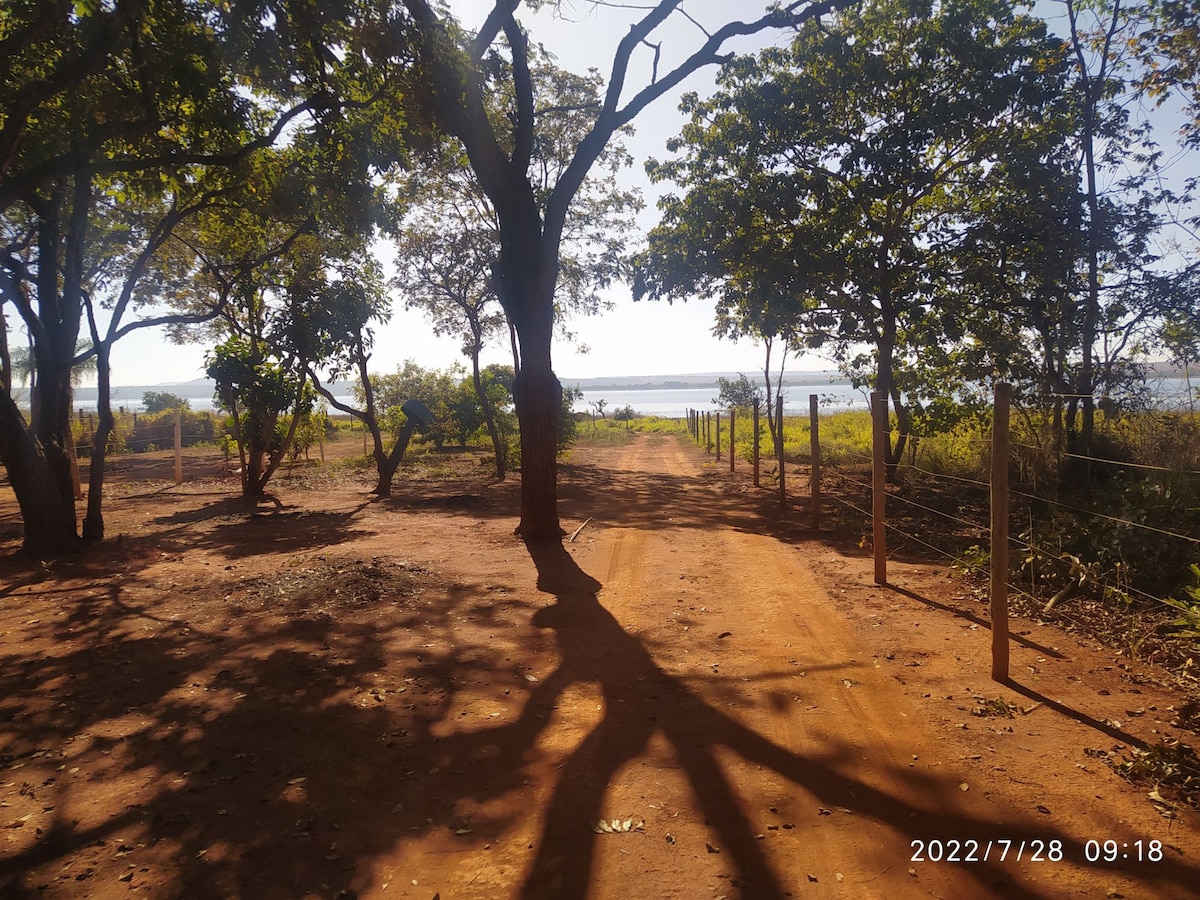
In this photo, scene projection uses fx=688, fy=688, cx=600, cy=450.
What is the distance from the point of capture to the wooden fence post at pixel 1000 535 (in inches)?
165

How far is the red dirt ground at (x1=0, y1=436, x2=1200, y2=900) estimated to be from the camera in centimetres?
268

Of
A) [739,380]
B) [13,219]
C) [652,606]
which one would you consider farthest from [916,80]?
[739,380]

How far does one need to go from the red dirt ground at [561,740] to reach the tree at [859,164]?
7.76m

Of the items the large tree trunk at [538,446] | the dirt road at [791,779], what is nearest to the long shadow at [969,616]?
the dirt road at [791,779]

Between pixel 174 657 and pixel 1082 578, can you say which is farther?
pixel 1082 578

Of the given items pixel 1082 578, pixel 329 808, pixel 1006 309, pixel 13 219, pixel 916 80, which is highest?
pixel 916 80

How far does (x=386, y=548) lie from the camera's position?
875cm

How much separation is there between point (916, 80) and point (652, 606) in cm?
1096

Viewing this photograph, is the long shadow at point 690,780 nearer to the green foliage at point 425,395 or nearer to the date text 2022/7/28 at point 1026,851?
the date text 2022/7/28 at point 1026,851

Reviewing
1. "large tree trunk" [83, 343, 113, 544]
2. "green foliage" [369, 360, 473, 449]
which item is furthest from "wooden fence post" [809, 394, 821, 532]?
Answer: "green foliage" [369, 360, 473, 449]

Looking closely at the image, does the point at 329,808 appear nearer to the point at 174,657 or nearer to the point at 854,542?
the point at 174,657

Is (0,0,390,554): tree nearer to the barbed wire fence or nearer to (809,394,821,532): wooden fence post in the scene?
(809,394,821,532): wooden fence post

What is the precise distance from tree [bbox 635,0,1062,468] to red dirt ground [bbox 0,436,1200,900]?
7763 mm

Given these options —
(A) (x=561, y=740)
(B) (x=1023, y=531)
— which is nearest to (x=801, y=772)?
(A) (x=561, y=740)
